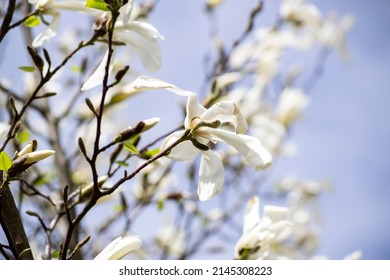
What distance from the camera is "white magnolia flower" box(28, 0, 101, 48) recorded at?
1.08 m

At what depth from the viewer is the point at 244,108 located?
8.30 ft

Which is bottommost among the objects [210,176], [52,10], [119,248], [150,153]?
[119,248]

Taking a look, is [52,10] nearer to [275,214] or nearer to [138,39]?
[138,39]

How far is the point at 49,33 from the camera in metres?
1.10

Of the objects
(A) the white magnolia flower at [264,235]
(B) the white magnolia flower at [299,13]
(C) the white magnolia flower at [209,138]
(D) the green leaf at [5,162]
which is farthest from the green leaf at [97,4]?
(B) the white magnolia flower at [299,13]

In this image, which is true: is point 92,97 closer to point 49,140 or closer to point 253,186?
point 49,140

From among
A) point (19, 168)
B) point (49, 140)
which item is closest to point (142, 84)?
point (19, 168)

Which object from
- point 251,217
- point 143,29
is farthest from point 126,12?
point 251,217

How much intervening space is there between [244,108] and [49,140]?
845 millimetres

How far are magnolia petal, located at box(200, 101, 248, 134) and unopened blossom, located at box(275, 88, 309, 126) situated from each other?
2079mm

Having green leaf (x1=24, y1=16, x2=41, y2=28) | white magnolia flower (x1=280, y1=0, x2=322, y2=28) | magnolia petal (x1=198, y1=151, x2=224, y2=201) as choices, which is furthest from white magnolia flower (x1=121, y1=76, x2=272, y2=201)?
white magnolia flower (x1=280, y1=0, x2=322, y2=28)

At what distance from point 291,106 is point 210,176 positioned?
2.07 m

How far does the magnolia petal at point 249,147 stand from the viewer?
0.84 metres

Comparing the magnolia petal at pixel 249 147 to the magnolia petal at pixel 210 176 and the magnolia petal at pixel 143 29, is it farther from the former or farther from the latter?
the magnolia petal at pixel 143 29
